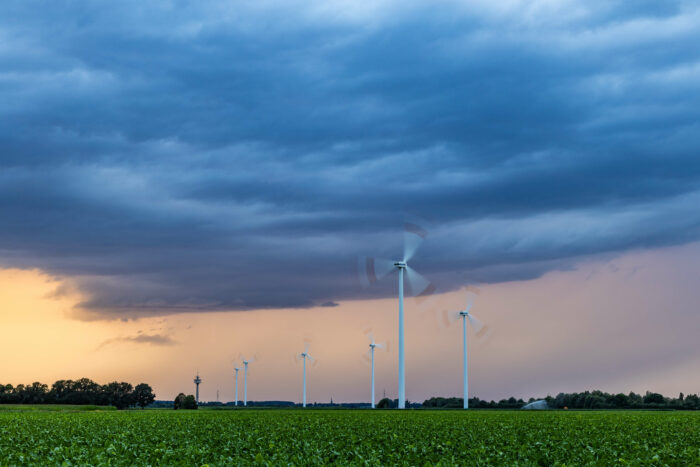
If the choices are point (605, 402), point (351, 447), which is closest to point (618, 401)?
point (605, 402)

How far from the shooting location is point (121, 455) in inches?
1359

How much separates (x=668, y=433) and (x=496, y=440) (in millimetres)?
16714

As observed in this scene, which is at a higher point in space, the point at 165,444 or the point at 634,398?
the point at 165,444

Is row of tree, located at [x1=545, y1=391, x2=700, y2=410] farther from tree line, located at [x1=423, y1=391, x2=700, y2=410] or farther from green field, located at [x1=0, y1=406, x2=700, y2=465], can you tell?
green field, located at [x1=0, y1=406, x2=700, y2=465]

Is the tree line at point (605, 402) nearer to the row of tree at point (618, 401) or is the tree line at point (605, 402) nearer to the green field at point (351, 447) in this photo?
the row of tree at point (618, 401)

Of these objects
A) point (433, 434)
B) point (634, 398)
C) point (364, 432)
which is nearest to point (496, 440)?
point (433, 434)

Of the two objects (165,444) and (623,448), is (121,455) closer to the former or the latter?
(165,444)

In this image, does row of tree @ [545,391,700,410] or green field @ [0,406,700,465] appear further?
row of tree @ [545,391,700,410]

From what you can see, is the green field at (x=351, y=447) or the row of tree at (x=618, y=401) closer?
the green field at (x=351, y=447)

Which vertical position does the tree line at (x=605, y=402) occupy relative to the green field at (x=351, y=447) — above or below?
below

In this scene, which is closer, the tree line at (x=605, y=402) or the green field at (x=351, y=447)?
the green field at (x=351, y=447)

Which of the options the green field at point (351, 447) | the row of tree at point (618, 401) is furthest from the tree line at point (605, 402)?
the green field at point (351, 447)

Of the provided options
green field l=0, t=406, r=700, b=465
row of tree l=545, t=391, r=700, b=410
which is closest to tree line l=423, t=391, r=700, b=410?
row of tree l=545, t=391, r=700, b=410

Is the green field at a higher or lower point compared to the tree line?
higher
